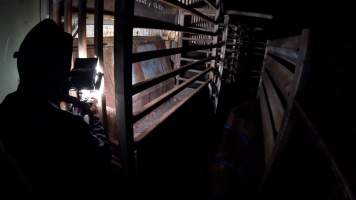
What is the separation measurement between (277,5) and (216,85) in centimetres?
370

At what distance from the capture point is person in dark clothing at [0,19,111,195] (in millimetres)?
1134

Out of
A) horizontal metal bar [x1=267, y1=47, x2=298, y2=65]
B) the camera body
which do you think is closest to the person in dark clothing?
the camera body

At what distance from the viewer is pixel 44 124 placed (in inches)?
46.7

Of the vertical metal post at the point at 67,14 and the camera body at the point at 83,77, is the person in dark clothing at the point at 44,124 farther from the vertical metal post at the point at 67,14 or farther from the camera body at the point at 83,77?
the vertical metal post at the point at 67,14

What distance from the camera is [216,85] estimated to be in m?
6.33

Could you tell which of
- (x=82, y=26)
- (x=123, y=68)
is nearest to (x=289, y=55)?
(x=123, y=68)

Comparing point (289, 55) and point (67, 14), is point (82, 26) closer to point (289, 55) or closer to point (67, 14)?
point (67, 14)

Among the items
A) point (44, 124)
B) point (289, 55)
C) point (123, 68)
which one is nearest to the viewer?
point (44, 124)

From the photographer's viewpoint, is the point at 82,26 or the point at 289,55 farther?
the point at 289,55

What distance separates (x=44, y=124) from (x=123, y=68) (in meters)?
0.84

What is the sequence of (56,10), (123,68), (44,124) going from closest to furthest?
(44,124), (123,68), (56,10)

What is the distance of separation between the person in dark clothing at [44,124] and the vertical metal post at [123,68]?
1.67 feet

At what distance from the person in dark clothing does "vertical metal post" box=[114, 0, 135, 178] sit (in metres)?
0.51

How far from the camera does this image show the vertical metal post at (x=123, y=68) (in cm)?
175
